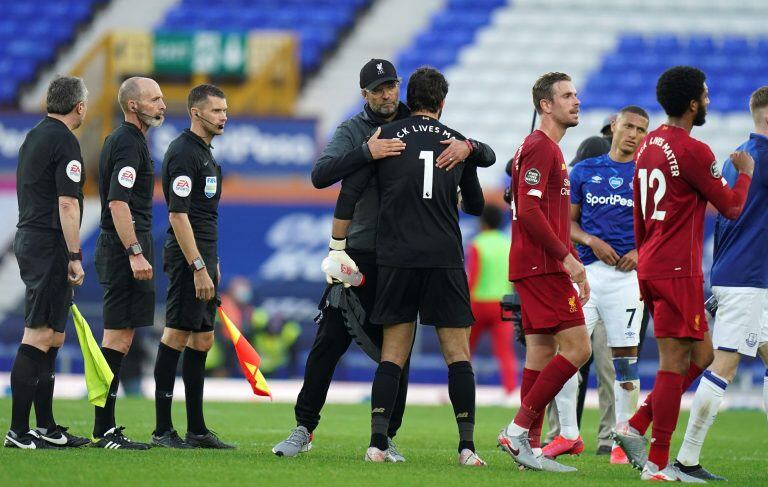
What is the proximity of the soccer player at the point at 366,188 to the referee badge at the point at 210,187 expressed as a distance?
998mm

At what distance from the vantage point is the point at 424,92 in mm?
6875

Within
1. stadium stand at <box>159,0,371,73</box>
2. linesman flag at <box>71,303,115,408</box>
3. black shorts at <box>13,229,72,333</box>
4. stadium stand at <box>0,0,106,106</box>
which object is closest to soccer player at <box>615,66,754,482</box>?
linesman flag at <box>71,303,115,408</box>

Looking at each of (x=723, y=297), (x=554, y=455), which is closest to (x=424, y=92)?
(x=723, y=297)

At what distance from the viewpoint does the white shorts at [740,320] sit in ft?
21.2

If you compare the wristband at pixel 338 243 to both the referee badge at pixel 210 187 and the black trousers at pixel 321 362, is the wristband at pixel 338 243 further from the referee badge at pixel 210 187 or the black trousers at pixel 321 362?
the referee badge at pixel 210 187

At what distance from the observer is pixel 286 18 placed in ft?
79.5

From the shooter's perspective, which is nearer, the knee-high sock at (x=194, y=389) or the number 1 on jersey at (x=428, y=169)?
the number 1 on jersey at (x=428, y=169)

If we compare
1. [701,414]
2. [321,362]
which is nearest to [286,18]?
[321,362]

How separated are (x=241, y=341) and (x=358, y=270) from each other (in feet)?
3.99

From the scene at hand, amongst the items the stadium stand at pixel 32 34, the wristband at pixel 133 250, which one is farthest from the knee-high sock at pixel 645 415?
the stadium stand at pixel 32 34

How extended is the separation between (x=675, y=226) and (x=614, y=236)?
Result: 6.85ft

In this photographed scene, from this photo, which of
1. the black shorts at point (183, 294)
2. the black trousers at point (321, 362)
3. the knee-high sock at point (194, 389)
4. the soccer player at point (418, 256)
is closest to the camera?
the soccer player at point (418, 256)

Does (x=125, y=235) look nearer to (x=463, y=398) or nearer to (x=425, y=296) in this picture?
(x=425, y=296)

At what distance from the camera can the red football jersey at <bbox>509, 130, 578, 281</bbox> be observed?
21.6 feet
